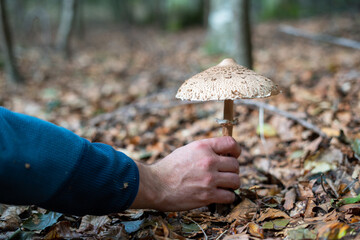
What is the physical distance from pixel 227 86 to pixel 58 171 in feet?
3.31

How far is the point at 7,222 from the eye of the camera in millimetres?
1983

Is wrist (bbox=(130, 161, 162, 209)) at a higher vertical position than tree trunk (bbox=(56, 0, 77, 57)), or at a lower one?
lower

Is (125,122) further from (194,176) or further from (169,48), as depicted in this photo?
(169,48)

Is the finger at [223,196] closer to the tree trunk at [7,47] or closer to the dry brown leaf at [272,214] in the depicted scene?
the dry brown leaf at [272,214]

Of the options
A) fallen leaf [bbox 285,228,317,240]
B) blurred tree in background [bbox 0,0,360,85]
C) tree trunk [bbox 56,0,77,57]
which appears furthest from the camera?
tree trunk [bbox 56,0,77,57]

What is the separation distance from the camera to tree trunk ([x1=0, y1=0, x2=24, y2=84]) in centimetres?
643

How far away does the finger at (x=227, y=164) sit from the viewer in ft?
6.22

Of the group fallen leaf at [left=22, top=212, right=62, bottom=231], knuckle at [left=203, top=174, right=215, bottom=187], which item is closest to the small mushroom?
knuckle at [left=203, top=174, right=215, bottom=187]

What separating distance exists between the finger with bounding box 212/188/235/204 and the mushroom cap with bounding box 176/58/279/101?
1.94ft

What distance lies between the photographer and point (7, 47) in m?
6.76

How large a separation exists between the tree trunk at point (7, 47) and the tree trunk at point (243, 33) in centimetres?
509

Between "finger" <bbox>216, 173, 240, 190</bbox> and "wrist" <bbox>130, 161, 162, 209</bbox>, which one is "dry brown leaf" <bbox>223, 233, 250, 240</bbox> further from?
"wrist" <bbox>130, 161, 162, 209</bbox>

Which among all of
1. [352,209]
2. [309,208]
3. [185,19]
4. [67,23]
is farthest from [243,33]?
[185,19]

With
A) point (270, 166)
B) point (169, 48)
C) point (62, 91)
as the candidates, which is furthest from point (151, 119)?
point (169, 48)
